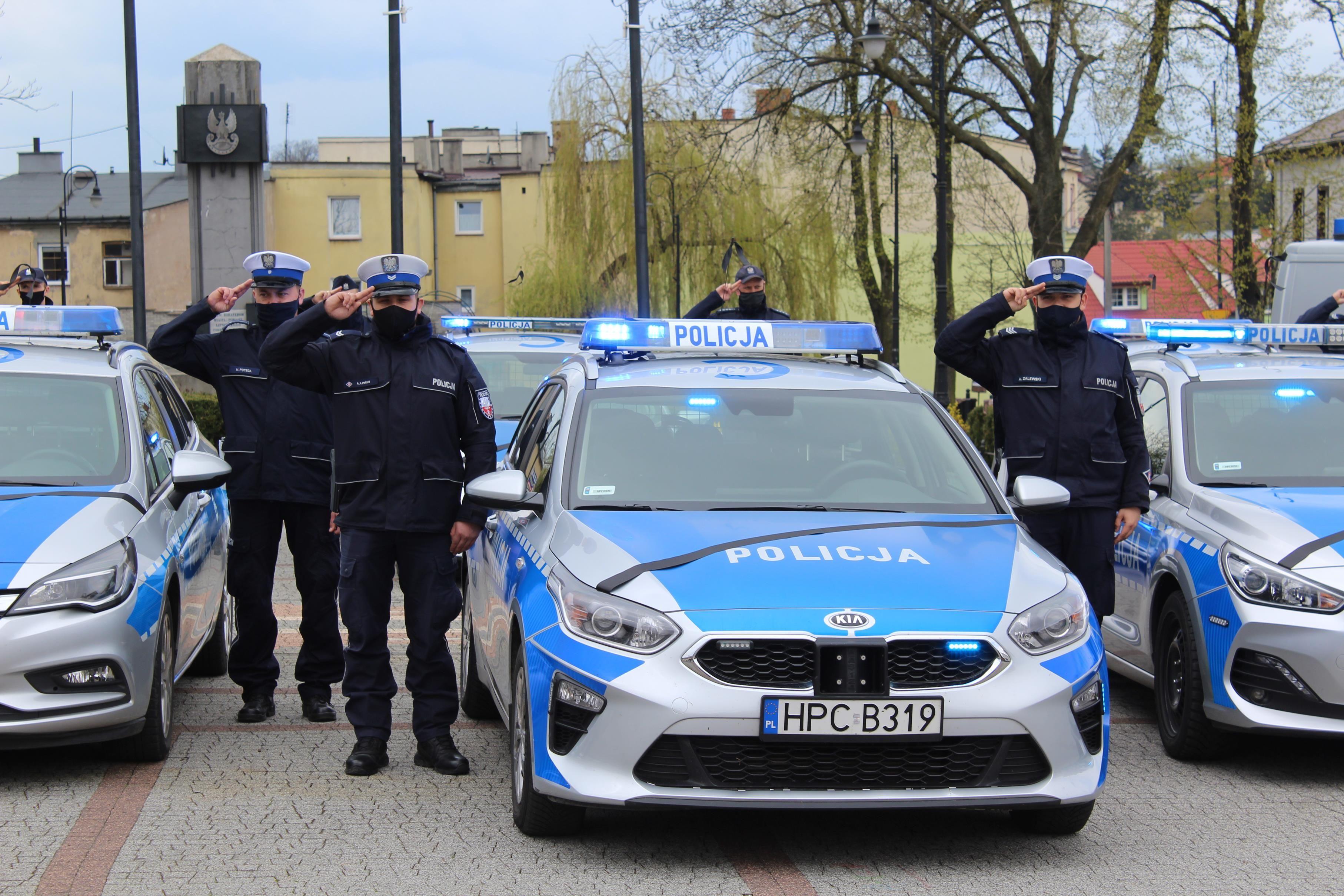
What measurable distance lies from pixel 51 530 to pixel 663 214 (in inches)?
1291

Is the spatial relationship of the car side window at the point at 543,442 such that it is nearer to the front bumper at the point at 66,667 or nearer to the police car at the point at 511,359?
the front bumper at the point at 66,667

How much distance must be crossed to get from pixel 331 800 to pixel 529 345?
7.38 meters

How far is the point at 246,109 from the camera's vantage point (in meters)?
29.0

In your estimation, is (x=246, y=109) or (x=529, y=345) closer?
(x=529, y=345)

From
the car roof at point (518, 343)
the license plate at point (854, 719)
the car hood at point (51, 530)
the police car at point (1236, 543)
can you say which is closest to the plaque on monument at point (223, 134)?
the car roof at point (518, 343)

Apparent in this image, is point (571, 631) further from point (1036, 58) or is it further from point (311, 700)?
point (1036, 58)

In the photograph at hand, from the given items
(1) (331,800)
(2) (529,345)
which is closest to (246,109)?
(2) (529,345)

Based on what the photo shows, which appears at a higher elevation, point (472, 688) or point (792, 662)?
point (792, 662)

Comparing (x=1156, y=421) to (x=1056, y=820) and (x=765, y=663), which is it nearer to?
(x=1056, y=820)

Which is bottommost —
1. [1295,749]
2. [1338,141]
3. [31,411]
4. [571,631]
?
[1295,749]

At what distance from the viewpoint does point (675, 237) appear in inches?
1453

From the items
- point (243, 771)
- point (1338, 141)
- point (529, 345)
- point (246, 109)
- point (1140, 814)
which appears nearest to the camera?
point (1140, 814)

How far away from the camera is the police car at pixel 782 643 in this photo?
14.9 feet

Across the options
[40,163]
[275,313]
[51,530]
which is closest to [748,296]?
[275,313]
